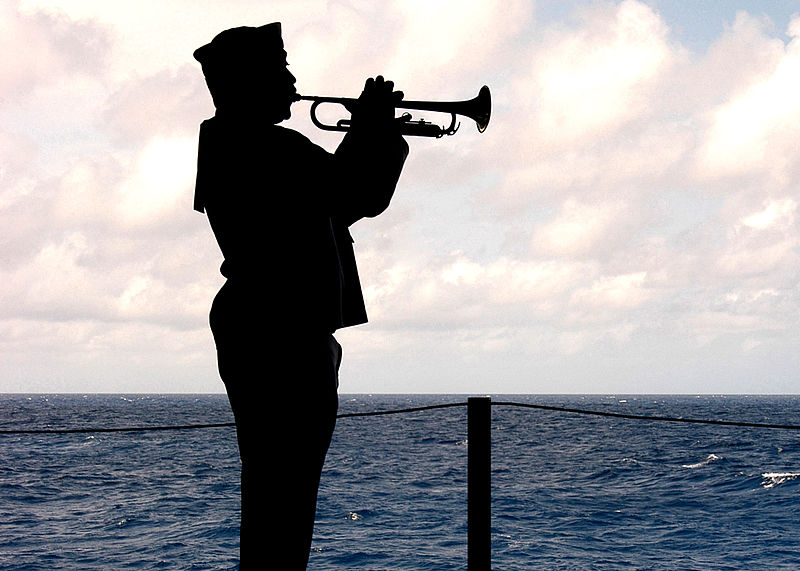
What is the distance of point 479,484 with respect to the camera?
3646 mm

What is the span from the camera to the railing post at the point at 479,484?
3.60 m

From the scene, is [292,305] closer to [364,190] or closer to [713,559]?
[364,190]

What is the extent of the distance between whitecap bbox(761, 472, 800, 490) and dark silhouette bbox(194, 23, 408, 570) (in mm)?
38129

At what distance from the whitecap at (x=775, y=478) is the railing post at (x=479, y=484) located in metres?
36.6

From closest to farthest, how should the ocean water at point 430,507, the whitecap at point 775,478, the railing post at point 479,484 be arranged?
the railing post at point 479,484
the ocean water at point 430,507
the whitecap at point 775,478

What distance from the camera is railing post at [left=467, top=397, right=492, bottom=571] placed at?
3596 mm

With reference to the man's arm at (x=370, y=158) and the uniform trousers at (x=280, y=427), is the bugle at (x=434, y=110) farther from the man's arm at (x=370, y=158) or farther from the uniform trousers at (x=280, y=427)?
the uniform trousers at (x=280, y=427)

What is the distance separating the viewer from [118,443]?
207 ft

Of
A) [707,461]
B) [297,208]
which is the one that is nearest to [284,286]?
[297,208]

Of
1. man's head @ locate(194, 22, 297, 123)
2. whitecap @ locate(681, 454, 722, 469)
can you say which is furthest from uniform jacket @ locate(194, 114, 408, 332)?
whitecap @ locate(681, 454, 722, 469)

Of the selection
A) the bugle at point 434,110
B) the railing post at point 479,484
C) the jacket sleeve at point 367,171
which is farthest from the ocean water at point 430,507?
the jacket sleeve at point 367,171

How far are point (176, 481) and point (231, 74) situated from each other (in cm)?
3892

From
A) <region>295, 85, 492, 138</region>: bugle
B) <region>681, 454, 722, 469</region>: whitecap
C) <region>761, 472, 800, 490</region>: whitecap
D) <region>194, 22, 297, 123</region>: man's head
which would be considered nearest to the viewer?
<region>194, 22, 297, 123</region>: man's head

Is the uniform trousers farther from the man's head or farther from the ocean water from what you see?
the ocean water
